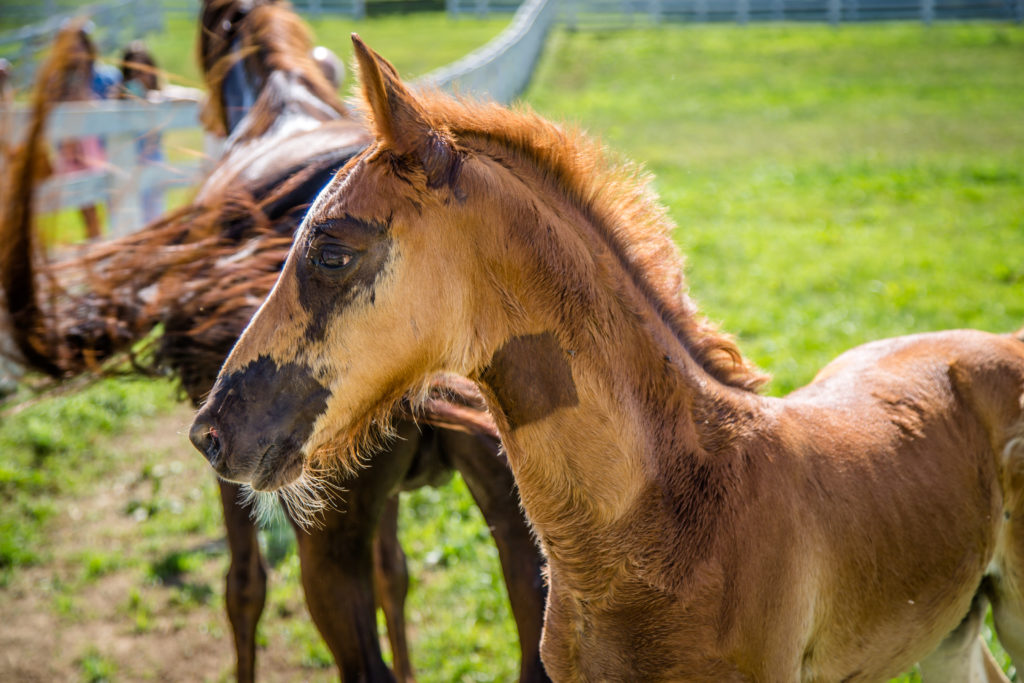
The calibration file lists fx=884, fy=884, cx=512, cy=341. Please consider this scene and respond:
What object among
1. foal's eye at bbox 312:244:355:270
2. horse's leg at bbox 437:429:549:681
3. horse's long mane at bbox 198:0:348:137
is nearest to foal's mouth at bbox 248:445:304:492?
foal's eye at bbox 312:244:355:270

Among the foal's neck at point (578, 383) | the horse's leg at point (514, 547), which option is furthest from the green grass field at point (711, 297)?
the horse's leg at point (514, 547)

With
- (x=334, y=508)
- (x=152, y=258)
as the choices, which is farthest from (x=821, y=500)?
(x=152, y=258)

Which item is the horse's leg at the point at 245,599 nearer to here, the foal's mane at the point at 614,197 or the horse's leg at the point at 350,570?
the horse's leg at the point at 350,570

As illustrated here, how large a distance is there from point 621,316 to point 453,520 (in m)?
2.89

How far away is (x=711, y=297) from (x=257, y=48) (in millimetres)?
4798

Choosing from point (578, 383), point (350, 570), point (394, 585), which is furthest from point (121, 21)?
point (578, 383)

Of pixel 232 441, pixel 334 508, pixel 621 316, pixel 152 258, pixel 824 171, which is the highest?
pixel 621 316

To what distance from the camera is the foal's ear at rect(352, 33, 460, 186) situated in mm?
1735

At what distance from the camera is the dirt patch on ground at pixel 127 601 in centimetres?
370

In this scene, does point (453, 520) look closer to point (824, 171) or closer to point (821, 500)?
point (821, 500)

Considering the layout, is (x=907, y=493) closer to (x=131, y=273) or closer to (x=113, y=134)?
(x=131, y=273)

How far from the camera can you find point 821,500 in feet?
6.91

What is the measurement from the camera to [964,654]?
2.74 metres

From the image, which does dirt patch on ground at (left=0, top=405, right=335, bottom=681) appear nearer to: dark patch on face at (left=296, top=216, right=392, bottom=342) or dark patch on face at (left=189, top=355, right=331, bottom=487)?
dark patch on face at (left=189, top=355, right=331, bottom=487)
